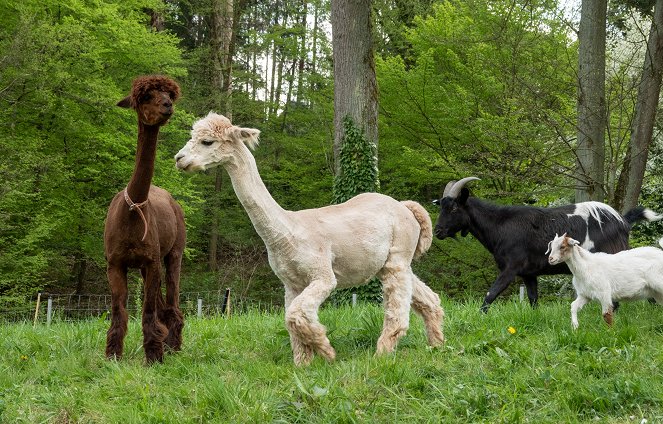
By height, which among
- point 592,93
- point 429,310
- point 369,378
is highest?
point 592,93

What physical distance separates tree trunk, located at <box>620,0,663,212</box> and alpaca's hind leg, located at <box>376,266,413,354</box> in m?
6.27

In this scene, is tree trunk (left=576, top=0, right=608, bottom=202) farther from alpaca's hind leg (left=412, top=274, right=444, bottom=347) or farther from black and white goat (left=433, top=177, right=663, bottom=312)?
alpaca's hind leg (left=412, top=274, right=444, bottom=347)

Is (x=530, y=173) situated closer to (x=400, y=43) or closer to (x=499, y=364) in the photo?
(x=499, y=364)

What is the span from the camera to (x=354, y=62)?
43.7ft

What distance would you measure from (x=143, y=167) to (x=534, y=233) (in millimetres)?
5707

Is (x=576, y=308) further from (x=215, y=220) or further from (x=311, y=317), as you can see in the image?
(x=215, y=220)

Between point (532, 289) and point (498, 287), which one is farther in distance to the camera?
point (532, 289)

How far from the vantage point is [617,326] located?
6.65 metres

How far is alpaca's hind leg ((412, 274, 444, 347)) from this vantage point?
6451 millimetres

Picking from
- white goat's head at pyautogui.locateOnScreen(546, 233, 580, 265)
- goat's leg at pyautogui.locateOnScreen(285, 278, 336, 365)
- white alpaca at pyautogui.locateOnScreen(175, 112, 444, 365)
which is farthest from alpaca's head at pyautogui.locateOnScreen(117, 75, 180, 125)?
white goat's head at pyautogui.locateOnScreen(546, 233, 580, 265)


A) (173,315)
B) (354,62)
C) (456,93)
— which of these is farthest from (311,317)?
(456,93)

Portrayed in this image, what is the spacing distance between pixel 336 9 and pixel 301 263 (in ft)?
28.8

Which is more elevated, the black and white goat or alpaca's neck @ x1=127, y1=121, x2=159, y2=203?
alpaca's neck @ x1=127, y1=121, x2=159, y2=203

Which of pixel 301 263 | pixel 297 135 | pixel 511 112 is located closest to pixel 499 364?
pixel 301 263
